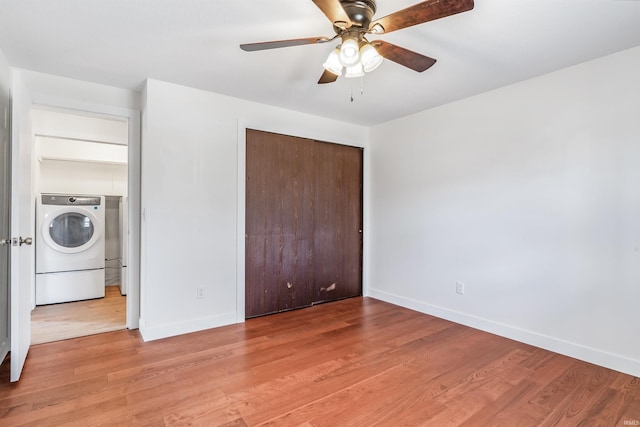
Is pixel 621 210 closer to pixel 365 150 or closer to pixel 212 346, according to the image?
pixel 365 150

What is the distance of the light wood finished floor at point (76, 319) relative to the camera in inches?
112

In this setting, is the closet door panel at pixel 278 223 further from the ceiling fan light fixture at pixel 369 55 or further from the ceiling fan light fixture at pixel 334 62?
the ceiling fan light fixture at pixel 369 55

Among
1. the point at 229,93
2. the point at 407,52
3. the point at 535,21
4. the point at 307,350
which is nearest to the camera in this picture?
the point at 407,52

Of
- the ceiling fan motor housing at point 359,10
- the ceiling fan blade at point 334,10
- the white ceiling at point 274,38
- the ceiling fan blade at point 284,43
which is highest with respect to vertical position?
the white ceiling at point 274,38

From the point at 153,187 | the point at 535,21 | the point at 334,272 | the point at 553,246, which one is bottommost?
the point at 334,272

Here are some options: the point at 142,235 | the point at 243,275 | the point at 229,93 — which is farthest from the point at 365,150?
the point at 142,235

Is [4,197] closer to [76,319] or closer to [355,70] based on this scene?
[76,319]

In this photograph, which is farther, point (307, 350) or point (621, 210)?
point (307, 350)

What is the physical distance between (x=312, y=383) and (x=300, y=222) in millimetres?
1925

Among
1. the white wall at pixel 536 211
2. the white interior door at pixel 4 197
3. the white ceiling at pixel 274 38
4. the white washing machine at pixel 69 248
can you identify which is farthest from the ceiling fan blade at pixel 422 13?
the white washing machine at pixel 69 248

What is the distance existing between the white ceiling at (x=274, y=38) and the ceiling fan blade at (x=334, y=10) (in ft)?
1.01

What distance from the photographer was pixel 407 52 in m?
1.74

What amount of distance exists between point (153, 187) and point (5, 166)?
0.97m

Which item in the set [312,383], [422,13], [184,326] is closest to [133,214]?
[184,326]
